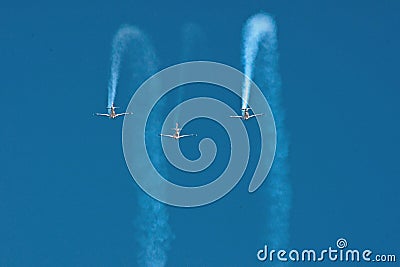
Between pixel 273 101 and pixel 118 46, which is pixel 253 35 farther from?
pixel 118 46

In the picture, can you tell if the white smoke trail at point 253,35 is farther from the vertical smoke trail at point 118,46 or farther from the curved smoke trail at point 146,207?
the vertical smoke trail at point 118,46

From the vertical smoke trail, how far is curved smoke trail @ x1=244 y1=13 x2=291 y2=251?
1.15 metres

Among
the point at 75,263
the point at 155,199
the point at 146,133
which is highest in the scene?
the point at 146,133

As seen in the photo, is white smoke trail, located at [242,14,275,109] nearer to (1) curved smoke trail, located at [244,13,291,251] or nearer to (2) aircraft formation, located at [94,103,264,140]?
(1) curved smoke trail, located at [244,13,291,251]

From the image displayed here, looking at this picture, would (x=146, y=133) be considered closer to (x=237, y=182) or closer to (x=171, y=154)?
(x=171, y=154)

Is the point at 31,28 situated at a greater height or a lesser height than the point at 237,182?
greater

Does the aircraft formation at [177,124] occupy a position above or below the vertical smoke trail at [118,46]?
below

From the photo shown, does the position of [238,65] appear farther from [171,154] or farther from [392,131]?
[392,131]

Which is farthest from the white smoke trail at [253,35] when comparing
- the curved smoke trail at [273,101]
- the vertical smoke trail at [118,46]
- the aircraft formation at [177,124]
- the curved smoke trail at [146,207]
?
the vertical smoke trail at [118,46]

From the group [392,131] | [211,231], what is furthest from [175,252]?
[392,131]

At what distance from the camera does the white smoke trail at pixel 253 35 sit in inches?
303

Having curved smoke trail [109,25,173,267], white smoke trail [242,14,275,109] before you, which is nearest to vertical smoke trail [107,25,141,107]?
curved smoke trail [109,25,173,267]

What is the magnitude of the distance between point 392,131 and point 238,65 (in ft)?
5.51

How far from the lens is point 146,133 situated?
7766 mm
